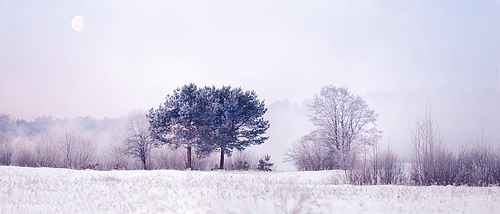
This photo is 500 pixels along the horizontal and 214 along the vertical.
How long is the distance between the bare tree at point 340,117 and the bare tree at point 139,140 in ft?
46.0

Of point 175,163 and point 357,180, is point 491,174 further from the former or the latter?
point 175,163

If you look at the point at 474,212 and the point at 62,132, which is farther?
the point at 62,132

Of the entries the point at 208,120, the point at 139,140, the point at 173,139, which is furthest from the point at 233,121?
the point at 139,140

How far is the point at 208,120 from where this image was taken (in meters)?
24.8

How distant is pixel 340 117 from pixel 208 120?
10796mm

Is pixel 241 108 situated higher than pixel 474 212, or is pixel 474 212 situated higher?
pixel 241 108

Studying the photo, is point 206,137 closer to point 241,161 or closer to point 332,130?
point 241,161

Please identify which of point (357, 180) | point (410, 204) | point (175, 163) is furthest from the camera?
point (175, 163)

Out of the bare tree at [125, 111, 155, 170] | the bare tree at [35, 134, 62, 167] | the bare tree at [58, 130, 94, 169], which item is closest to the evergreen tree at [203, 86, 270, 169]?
the bare tree at [125, 111, 155, 170]

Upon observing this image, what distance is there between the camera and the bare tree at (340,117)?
2572 centimetres

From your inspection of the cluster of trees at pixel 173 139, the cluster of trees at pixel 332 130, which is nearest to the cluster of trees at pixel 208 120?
the cluster of trees at pixel 173 139

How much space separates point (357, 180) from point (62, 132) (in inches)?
1005

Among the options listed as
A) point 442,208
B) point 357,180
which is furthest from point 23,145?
point 442,208

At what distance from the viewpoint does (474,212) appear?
21.1ft
